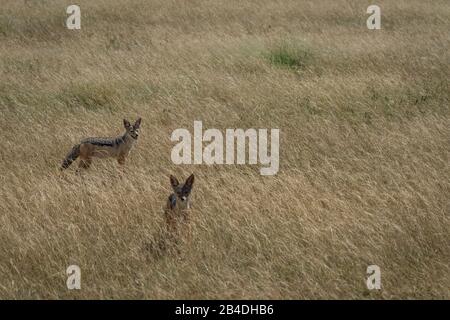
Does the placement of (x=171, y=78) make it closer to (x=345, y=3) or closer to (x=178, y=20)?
(x=178, y=20)

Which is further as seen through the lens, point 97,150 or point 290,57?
point 290,57

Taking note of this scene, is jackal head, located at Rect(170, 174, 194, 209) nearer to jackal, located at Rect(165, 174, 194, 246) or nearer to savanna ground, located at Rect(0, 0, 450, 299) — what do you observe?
jackal, located at Rect(165, 174, 194, 246)

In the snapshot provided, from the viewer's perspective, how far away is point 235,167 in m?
7.30

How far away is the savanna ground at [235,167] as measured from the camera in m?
5.14

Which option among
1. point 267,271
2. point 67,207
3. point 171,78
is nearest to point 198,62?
point 171,78

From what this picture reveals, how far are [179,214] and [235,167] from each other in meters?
1.80

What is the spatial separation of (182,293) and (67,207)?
1.87m

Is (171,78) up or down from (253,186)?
up

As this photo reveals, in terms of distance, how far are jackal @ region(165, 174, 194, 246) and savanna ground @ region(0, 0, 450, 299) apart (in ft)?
0.51

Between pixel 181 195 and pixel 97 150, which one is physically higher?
pixel 97 150

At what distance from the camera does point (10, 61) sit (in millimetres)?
12141

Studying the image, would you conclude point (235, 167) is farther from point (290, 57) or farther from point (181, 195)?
point (290, 57)

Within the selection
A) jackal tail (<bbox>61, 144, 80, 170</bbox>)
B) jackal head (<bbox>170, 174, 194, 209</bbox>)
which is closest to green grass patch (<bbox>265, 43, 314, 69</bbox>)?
jackal tail (<bbox>61, 144, 80, 170</bbox>)

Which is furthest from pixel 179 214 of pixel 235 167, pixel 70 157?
pixel 70 157
